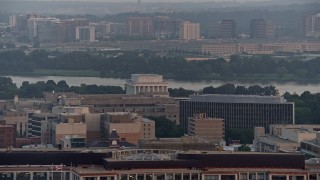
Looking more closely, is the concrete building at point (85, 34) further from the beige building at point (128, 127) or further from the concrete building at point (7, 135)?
the concrete building at point (7, 135)

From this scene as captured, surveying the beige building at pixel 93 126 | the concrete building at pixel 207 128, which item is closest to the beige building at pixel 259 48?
the beige building at pixel 93 126

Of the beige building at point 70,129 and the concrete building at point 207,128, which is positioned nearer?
the beige building at point 70,129

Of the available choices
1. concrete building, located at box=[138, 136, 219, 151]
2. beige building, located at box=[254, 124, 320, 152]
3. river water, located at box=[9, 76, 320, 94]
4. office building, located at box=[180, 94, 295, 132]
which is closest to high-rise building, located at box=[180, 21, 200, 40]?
river water, located at box=[9, 76, 320, 94]

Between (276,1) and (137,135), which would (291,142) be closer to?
(137,135)

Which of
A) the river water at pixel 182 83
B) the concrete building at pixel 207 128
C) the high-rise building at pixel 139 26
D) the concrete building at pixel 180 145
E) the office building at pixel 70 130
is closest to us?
the concrete building at pixel 180 145

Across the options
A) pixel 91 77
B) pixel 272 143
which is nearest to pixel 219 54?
pixel 91 77

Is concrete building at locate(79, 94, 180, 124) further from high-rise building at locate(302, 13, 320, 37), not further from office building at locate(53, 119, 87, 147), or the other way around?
high-rise building at locate(302, 13, 320, 37)
